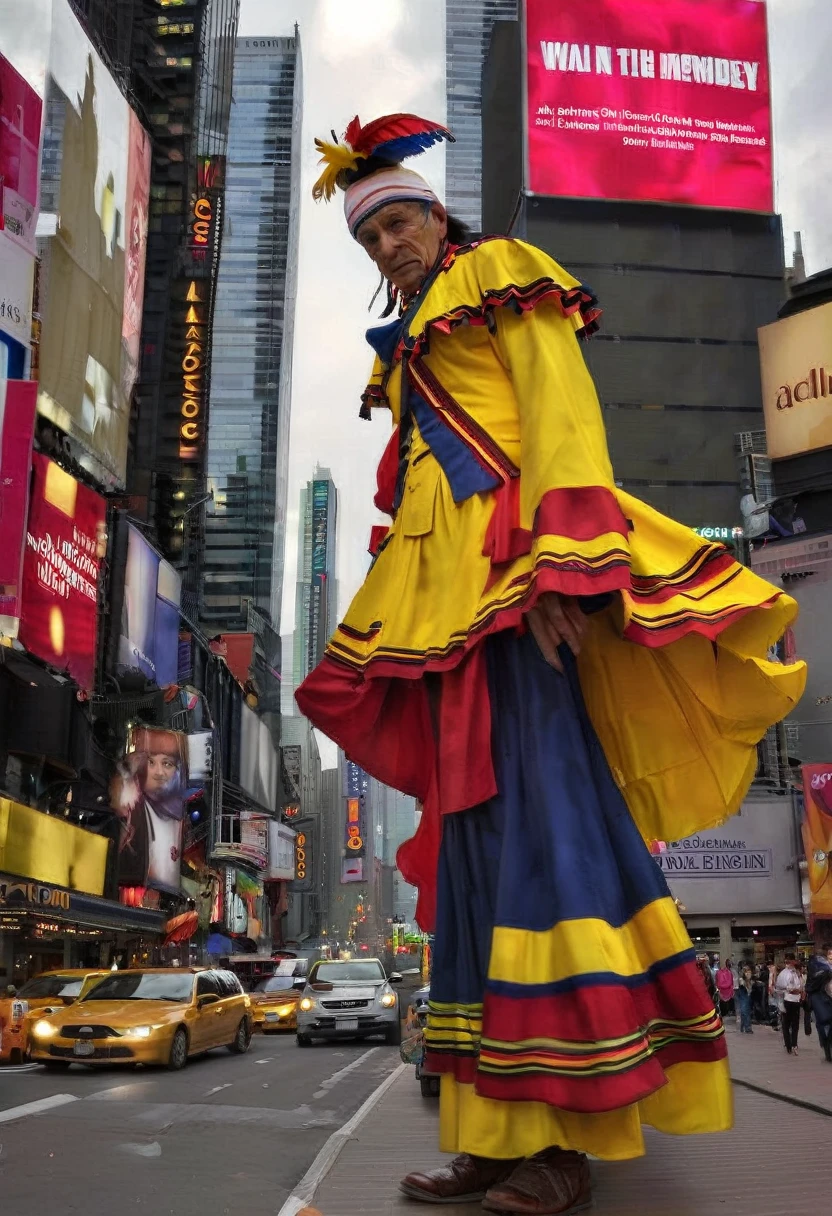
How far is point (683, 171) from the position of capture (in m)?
57.7

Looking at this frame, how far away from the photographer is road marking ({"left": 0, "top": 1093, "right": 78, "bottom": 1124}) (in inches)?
286

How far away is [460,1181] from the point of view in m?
3.17

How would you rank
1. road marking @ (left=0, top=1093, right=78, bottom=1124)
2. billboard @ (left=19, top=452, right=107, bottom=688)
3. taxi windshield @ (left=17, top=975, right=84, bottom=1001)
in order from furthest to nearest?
billboard @ (left=19, top=452, right=107, bottom=688) < taxi windshield @ (left=17, top=975, right=84, bottom=1001) < road marking @ (left=0, top=1093, right=78, bottom=1124)

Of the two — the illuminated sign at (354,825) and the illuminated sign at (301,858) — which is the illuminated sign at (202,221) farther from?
the illuminated sign at (354,825)

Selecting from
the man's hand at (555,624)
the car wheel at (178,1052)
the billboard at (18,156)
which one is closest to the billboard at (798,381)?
the billboard at (18,156)

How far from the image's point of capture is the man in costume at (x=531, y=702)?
2.95 m

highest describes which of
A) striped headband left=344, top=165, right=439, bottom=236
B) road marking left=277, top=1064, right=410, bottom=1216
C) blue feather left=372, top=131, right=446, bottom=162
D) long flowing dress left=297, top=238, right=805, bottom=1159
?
blue feather left=372, top=131, right=446, bottom=162

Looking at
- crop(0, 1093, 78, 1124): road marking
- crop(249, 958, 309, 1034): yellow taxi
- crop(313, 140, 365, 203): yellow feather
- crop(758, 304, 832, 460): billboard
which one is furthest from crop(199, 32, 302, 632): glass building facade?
crop(313, 140, 365, 203): yellow feather

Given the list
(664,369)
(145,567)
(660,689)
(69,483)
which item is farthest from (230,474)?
(660,689)

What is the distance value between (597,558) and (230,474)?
121500mm

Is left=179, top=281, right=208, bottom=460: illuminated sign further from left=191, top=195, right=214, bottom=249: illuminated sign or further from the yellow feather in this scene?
the yellow feather

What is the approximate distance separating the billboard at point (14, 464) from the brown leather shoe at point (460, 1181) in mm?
26498

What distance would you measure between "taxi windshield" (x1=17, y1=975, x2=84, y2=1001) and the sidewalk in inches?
435

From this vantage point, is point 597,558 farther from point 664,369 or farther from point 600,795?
point 664,369
